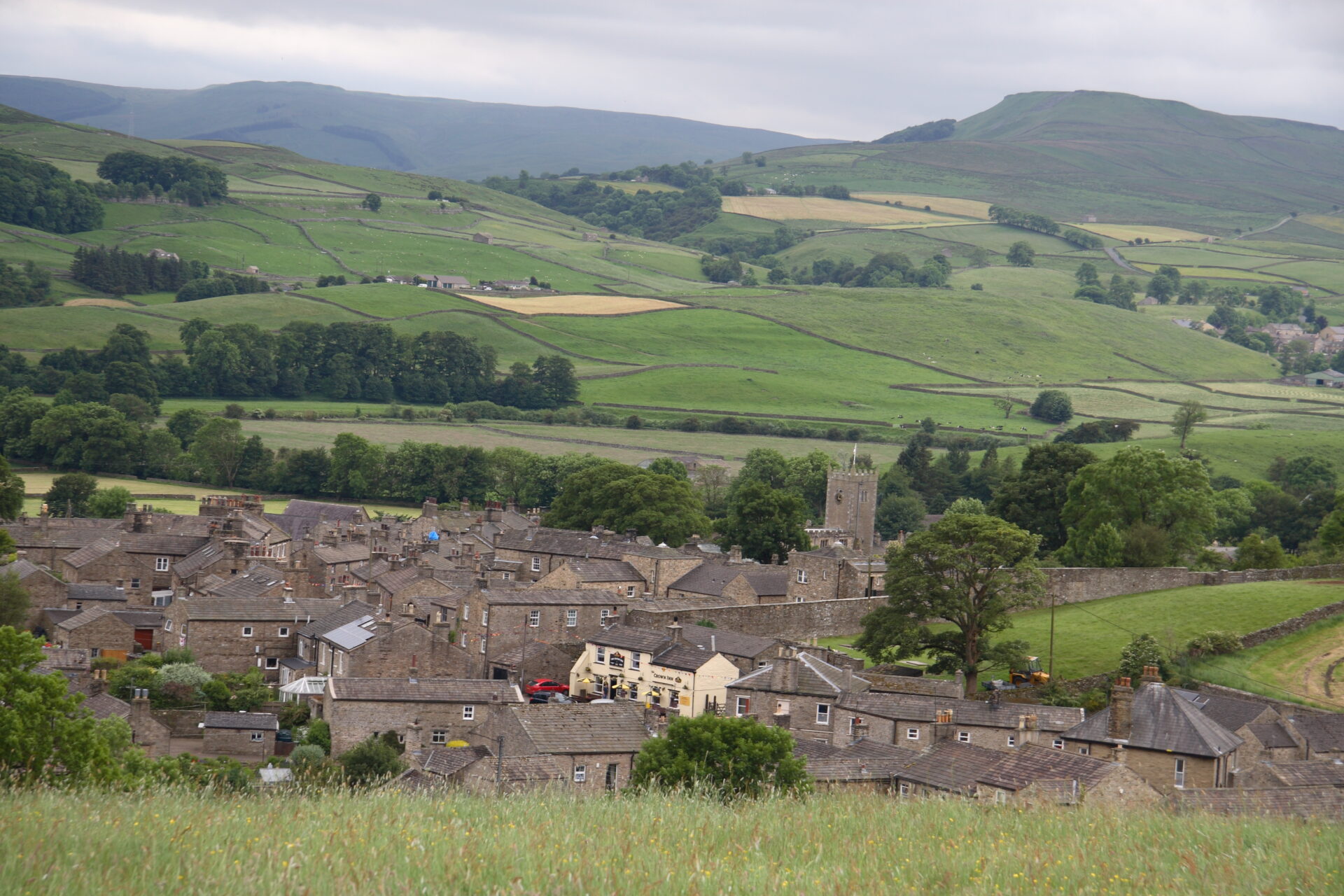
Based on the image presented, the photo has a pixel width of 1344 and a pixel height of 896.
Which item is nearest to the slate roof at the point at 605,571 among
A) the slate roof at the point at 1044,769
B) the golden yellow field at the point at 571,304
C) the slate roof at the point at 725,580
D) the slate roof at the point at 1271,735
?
the slate roof at the point at 725,580

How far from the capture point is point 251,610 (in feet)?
156

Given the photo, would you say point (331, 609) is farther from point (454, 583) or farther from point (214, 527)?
point (214, 527)

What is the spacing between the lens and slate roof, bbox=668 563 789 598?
5850 centimetres

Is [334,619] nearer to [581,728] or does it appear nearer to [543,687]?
[543,687]

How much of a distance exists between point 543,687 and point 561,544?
20241 millimetres

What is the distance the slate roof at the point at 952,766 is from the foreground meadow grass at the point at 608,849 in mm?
13818

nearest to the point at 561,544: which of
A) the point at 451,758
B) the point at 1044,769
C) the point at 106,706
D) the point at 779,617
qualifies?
the point at 779,617

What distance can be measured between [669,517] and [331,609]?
84.9 feet

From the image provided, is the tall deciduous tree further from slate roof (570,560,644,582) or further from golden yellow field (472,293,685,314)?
golden yellow field (472,293,685,314)

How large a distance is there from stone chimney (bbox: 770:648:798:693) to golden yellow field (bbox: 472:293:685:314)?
128338 mm

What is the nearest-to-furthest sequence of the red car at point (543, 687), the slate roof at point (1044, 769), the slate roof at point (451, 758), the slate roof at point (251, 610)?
the slate roof at point (1044, 769)
the slate roof at point (451, 758)
the red car at point (543, 687)
the slate roof at point (251, 610)

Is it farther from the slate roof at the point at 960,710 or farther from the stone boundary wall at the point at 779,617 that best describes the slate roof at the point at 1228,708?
the stone boundary wall at the point at 779,617

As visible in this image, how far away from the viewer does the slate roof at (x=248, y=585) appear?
5003cm

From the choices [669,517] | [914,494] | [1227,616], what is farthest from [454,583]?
[914,494]
